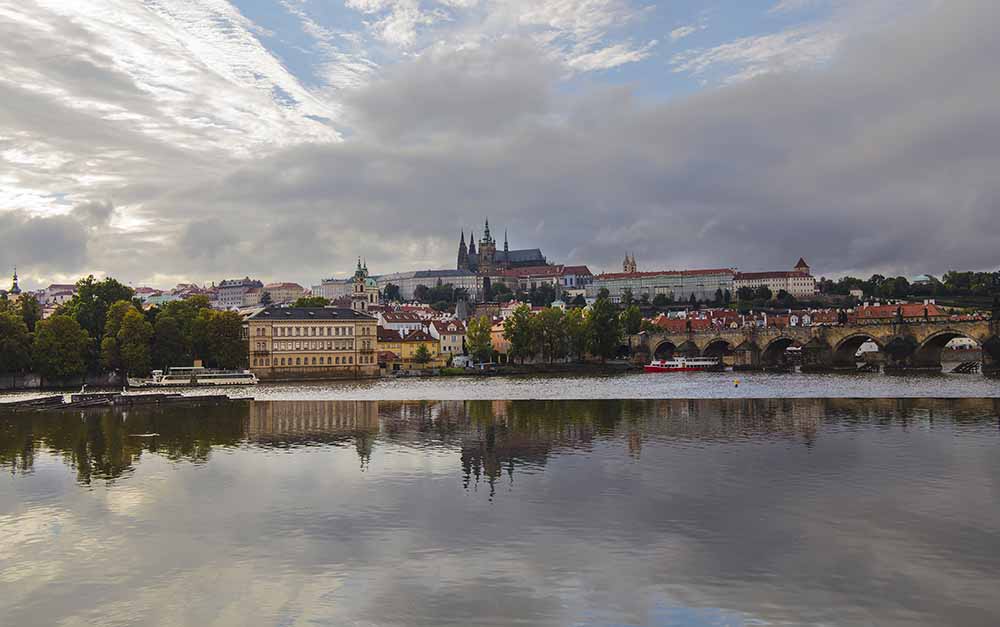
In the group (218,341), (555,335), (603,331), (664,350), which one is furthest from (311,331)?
(664,350)

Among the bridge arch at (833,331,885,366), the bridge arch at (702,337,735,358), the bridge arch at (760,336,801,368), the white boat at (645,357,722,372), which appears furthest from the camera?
the bridge arch at (702,337,735,358)

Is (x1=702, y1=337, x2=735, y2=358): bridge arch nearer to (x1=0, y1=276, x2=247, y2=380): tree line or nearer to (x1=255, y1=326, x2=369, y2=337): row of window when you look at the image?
(x1=255, y1=326, x2=369, y2=337): row of window

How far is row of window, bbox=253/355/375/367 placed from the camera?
92.0m

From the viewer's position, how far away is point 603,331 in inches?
4532

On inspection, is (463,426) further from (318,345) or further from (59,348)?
(318,345)

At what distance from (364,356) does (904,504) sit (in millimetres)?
83896

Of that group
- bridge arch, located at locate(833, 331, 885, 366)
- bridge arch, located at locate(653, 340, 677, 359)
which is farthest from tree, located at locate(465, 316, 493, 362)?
bridge arch, located at locate(833, 331, 885, 366)

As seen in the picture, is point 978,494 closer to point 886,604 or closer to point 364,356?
point 886,604

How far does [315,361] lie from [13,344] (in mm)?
30130

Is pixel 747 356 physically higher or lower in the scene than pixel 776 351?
lower

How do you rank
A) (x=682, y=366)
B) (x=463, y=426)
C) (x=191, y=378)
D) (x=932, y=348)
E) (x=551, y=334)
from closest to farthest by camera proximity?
(x=463, y=426) → (x=191, y=378) → (x=932, y=348) → (x=682, y=366) → (x=551, y=334)

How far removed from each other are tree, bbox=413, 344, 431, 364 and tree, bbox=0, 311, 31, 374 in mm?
46285

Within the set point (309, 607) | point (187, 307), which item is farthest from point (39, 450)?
point (187, 307)

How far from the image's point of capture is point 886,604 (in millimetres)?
13156
